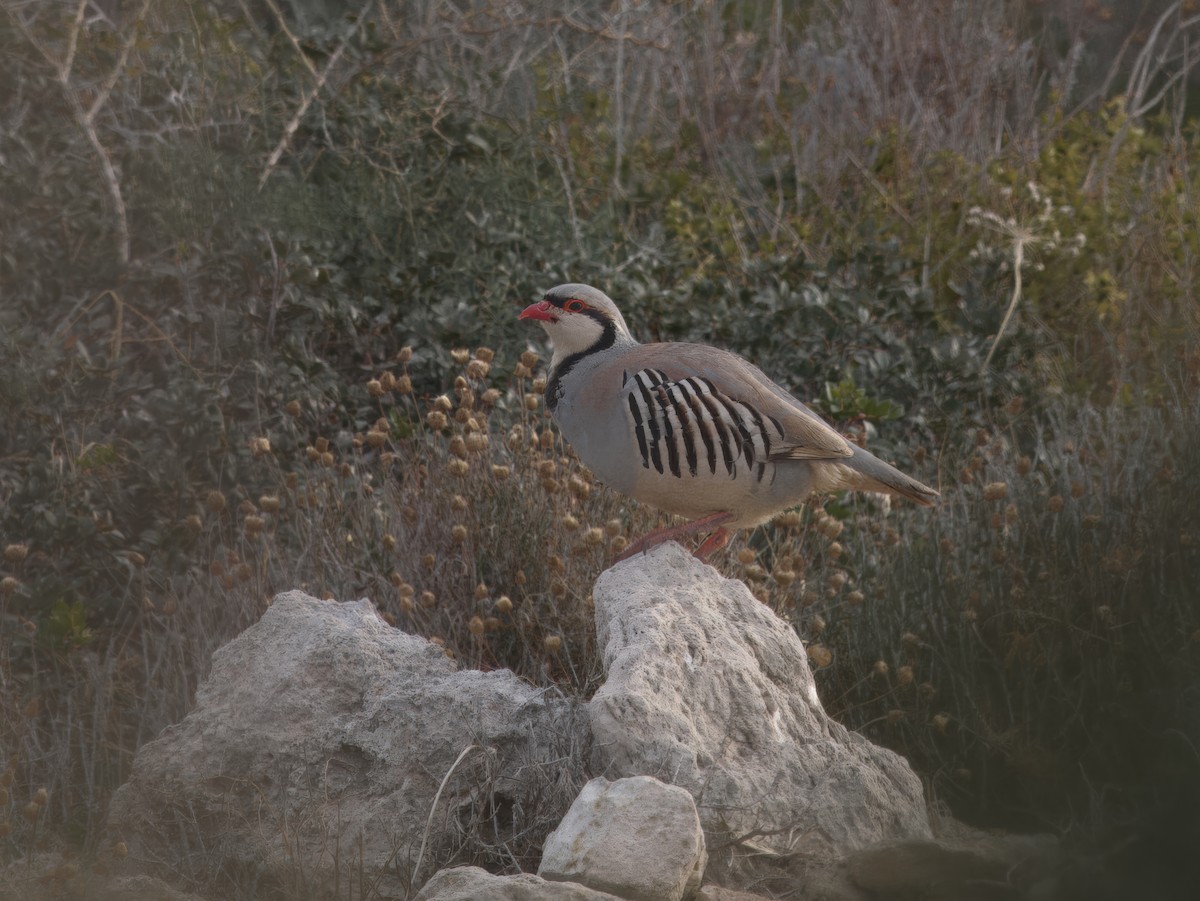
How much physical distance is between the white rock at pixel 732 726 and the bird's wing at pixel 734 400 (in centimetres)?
46

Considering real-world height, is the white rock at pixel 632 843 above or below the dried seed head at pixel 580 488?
above

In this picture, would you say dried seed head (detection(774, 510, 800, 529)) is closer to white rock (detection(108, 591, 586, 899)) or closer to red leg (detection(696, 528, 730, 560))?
red leg (detection(696, 528, 730, 560))

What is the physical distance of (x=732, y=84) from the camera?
9.91 metres

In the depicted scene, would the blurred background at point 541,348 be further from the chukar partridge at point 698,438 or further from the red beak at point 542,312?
→ the red beak at point 542,312

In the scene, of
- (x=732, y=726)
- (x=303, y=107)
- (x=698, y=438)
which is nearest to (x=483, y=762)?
(x=732, y=726)

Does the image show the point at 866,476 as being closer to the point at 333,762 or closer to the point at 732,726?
the point at 732,726

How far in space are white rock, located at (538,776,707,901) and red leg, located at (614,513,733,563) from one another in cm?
128

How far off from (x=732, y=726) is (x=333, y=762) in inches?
38.5

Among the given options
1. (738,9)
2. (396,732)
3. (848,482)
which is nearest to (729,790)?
(396,732)

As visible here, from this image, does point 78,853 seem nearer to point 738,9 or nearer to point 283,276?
point 283,276

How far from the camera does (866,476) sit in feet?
14.5

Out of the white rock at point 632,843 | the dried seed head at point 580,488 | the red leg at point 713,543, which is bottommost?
the red leg at point 713,543

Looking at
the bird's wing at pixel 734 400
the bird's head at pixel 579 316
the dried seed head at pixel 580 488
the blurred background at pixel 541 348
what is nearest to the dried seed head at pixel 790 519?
the blurred background at pixel 541 348

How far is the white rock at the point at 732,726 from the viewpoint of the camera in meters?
3.30
